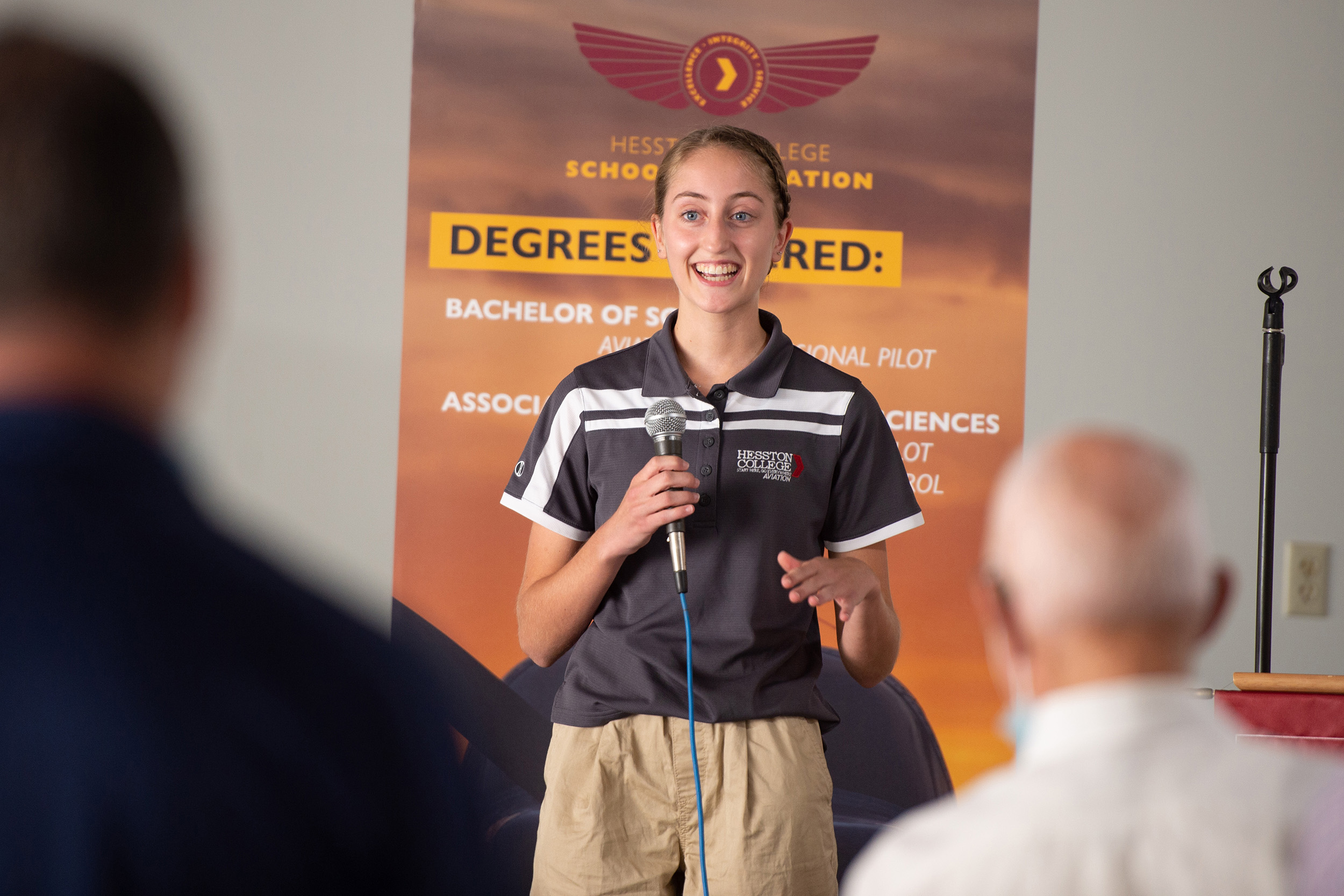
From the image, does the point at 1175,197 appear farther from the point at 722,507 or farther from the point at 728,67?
the point at 722,507

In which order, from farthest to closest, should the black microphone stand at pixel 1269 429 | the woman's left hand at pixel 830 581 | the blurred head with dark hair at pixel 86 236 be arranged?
the black microphone stand at pixel 1269 429 → the woman's left hand at pixel 830 581 → the blurred head with dark hair at pixel 86 236

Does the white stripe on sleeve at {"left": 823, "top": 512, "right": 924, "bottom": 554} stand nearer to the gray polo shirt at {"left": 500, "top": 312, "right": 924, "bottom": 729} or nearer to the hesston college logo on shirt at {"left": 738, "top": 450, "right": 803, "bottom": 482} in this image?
the gray polo shirt at {"left": 500, "top": 312, "right": 924, "bottom": 729}

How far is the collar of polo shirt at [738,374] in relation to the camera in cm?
155

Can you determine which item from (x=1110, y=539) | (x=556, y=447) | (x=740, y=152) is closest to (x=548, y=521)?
(x=556, y=447)

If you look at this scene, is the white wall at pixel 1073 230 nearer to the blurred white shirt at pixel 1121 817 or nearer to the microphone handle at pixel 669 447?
the microphone handle at pixel 669 447

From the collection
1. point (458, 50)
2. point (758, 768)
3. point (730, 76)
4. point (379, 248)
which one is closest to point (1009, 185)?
point (730, 76)

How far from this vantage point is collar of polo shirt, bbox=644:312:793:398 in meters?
1.55

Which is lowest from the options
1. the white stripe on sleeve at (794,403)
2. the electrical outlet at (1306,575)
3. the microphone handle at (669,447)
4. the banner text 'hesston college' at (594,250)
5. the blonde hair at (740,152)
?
the electrical outlet at (1306,575)

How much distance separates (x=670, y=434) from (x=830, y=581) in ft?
0.98

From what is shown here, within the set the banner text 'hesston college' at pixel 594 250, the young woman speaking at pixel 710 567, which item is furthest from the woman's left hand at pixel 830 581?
the banner text 'hesston college' at pixel 594 250

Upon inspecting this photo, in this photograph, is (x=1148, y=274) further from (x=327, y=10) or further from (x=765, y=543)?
(x=327, y=10)

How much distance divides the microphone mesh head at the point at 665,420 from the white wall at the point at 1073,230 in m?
1.68

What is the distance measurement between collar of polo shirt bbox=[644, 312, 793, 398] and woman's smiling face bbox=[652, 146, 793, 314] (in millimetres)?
79

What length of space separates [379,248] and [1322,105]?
8.84 ft
